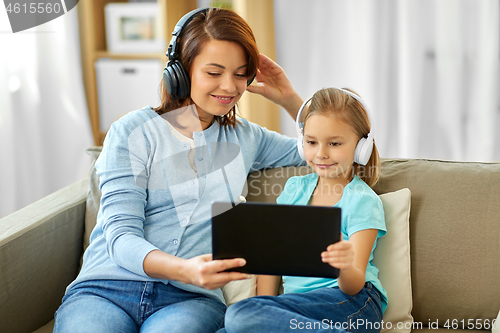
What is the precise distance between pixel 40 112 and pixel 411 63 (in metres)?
1.96

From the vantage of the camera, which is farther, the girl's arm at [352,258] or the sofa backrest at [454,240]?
the sofa backrest at [454,240]

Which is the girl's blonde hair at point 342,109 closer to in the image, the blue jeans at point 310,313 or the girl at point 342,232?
the girl at point 342,232

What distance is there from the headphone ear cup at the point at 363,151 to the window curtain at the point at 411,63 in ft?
4.17

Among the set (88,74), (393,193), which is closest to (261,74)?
(393,193)

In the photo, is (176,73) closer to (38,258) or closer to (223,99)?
(223,99)

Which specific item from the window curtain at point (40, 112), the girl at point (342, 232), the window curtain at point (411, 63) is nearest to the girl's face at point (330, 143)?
the girl at point (342, 232)

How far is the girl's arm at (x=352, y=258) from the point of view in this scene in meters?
0.88

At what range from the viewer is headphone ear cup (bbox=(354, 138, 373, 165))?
1.15 m

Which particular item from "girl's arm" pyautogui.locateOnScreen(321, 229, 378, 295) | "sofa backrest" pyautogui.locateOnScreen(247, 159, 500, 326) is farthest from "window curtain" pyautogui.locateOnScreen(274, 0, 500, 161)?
"girl's arm" pyautogui.locateOnScreen(321, 229, 378, 295)

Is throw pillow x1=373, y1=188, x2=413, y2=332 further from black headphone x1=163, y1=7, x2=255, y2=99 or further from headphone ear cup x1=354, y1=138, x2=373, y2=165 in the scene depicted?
black headphone x1=163, y1=7, x2=255, y2=99

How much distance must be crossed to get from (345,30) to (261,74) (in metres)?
1.14

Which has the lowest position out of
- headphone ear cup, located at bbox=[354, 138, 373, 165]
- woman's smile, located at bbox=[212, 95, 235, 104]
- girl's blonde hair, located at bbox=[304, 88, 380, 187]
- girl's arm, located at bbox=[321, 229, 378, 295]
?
girl's arm, located at bbox=[321, 229, 378, 295]

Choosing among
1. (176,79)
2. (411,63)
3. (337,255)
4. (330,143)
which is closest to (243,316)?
(337,255)

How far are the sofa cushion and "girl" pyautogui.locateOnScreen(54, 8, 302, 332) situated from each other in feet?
1.66
